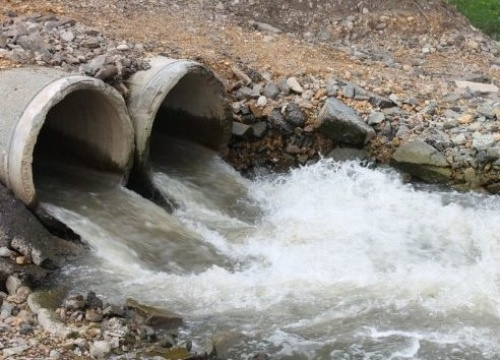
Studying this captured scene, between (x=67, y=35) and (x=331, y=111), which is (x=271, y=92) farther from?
(x=67, y=35)

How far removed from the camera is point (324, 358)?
5316 mm

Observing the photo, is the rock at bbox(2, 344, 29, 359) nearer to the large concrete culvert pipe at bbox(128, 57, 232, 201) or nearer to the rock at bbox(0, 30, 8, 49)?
the large concrete culvert pipe at bbox(128, 57, 232, 201)

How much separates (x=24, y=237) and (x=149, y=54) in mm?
3379

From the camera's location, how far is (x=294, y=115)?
9.33m

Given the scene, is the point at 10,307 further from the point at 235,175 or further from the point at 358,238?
the point at 235,175

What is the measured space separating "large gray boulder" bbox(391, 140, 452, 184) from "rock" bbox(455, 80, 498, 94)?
67.5 inches

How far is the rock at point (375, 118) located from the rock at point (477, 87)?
5.42ft

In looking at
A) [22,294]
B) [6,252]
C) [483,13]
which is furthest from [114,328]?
[483,13]

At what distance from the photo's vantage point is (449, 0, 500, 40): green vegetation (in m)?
13.0

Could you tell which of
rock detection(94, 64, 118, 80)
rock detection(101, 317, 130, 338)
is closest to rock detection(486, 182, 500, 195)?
rock detection(94, 64, 118, 80)

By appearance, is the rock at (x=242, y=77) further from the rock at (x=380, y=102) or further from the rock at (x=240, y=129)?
the rock at (x=380, y=102)

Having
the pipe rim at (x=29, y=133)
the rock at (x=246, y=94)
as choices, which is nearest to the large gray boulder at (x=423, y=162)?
the rock at (x=246, y=94)

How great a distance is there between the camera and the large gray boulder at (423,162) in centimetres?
892

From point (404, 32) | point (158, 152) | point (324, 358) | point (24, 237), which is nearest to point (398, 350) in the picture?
point (324, 358)
